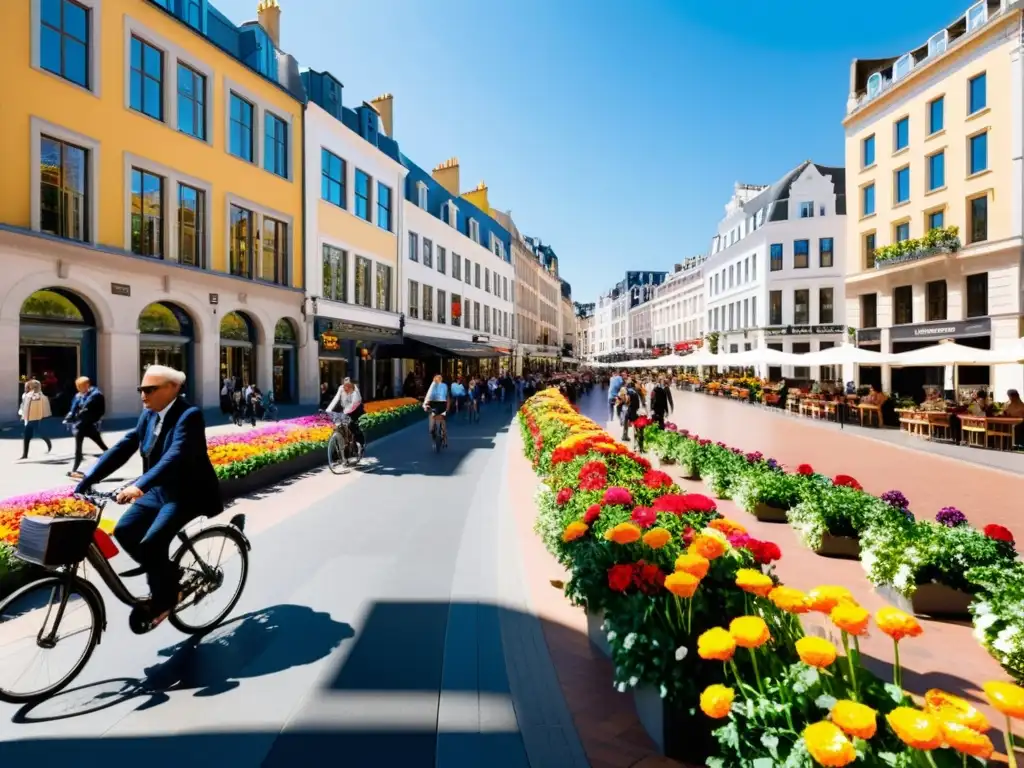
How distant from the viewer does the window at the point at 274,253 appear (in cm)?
2300

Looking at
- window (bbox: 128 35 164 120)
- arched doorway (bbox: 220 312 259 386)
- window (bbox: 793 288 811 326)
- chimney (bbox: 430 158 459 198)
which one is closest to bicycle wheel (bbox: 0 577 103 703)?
arched doorway (bbox: 220 312 259 386)

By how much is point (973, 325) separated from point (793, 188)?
74.2 feet

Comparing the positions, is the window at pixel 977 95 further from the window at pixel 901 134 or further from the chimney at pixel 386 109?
the chimney at pixel 386 109

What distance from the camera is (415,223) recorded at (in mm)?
33312

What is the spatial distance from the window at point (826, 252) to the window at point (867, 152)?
12211 mm

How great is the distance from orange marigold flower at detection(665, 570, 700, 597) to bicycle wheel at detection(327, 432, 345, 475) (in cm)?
902

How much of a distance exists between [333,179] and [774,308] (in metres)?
33.0

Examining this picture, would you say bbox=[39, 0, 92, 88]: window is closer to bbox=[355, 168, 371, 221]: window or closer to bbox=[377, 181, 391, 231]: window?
bbox=[355, 168, 371, 221]: window

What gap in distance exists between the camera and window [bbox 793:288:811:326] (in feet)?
139

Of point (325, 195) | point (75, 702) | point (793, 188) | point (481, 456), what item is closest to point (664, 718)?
point (75, 702)

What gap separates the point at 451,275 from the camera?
127 ft

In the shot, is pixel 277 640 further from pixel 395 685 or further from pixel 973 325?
pixel 973 325

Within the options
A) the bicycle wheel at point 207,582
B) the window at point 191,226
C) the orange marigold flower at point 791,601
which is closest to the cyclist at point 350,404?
the bicycle wheel at point 207,582

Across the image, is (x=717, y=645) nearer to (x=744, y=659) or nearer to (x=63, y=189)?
(x=744, y=659)
